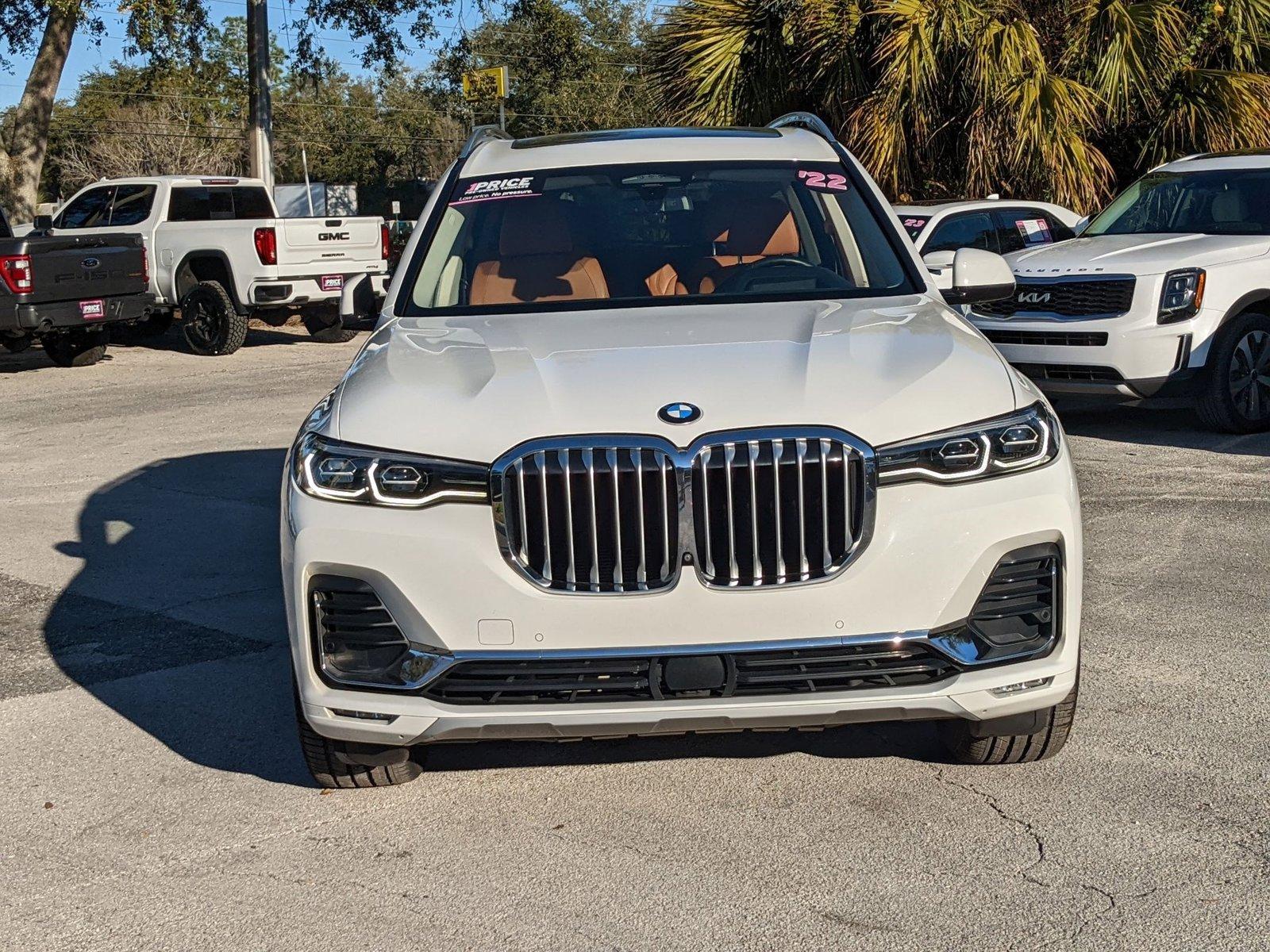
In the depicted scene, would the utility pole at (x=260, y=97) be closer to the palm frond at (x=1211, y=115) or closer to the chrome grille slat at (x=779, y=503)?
the palm frond at (x=1211, y=115)

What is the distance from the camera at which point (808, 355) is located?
158 inches

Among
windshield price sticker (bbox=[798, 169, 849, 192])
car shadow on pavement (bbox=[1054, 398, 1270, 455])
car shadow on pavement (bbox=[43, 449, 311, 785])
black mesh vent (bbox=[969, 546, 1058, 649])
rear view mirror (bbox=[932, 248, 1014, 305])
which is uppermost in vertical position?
windshield price sticker (bbox=[798, 169, 849, 192])

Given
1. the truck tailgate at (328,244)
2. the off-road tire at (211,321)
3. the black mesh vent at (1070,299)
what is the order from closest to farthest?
the black mesh vent at (1070,299), the truck tailgate at (328,244), the off-road tire at (211,321)

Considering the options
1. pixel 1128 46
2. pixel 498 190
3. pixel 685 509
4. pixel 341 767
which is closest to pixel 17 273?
pixel 498 190

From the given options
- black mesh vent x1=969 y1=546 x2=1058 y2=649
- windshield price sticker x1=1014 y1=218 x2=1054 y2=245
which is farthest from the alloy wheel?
black mesh vent x1=969 y1=546 x2=1058 y2=649

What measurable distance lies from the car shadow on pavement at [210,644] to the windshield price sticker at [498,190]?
5.82ft

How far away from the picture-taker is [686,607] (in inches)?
141

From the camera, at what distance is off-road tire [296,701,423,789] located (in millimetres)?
4008

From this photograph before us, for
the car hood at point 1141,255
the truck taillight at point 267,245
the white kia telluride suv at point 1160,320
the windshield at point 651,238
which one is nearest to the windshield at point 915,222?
the car hood at point 1141,255

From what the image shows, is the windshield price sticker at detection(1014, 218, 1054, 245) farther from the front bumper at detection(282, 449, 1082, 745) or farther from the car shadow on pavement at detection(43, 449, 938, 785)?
the front bumper at detection(282, 449, 1082, 745)

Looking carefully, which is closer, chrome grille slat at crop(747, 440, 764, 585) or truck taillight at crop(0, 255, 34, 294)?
chrome grille slat at crop(747, 440, 764, 585)

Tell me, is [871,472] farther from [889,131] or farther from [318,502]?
[889,131]

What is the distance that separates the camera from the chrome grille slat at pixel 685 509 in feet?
11.8

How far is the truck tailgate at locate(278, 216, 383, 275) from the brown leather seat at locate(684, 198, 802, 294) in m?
Answer: 12.7
